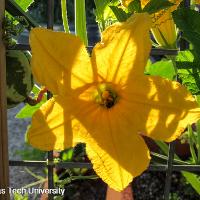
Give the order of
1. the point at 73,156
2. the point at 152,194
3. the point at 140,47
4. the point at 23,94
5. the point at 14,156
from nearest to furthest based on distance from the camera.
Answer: the point at 140,47 → the point at 23,94 → the point at 152,194 → the point at 73,156 → the point at 14,156

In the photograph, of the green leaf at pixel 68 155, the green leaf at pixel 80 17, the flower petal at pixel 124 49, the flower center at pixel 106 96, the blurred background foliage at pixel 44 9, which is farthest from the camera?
the green leaf at pixel 68 155

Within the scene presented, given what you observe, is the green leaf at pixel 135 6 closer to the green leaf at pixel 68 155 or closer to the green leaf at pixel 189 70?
the green leaf at pixel 189 70

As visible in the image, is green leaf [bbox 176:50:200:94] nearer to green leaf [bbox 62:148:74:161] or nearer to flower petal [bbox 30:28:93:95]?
flower petal [bbox 30:28:93:95]

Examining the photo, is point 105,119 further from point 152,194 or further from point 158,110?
point 152,194

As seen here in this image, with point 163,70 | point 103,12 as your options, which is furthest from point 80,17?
point 163,70

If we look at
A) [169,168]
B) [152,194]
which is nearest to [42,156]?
[152,194]

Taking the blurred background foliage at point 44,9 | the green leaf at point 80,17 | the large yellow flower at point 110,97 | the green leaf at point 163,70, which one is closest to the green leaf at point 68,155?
the blurred background foliage at point 44,9

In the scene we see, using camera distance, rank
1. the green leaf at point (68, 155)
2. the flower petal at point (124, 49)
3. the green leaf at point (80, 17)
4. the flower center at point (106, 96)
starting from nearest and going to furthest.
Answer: the flower petal at point (124, 49) < the flower center at point (106, 96) < the green leaf at point (80, 17) < the green leaf at point (68, 155)
